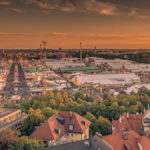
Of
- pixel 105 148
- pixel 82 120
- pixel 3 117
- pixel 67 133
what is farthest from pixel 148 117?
pixel 3 117

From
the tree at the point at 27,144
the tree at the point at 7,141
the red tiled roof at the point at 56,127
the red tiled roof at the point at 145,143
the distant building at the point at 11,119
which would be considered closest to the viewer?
the tree at the point at 27,144

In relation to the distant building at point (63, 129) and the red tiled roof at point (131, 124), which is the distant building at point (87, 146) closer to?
the distant building at point (63, 129)

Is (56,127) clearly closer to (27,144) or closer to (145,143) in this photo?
(27,144)

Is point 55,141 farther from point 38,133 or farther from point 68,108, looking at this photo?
point 68,108

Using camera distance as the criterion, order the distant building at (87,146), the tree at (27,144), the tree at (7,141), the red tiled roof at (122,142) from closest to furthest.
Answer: the distant building at (87,146) < the tree at (27,144) < the red tiled roof at (122,142) < the tree at (7,141)

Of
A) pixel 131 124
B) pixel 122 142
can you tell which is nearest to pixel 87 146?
pixel 122 142

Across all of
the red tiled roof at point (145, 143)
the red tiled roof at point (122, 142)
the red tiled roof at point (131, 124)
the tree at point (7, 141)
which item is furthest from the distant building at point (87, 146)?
the red tiled roof at point (131, 124)
